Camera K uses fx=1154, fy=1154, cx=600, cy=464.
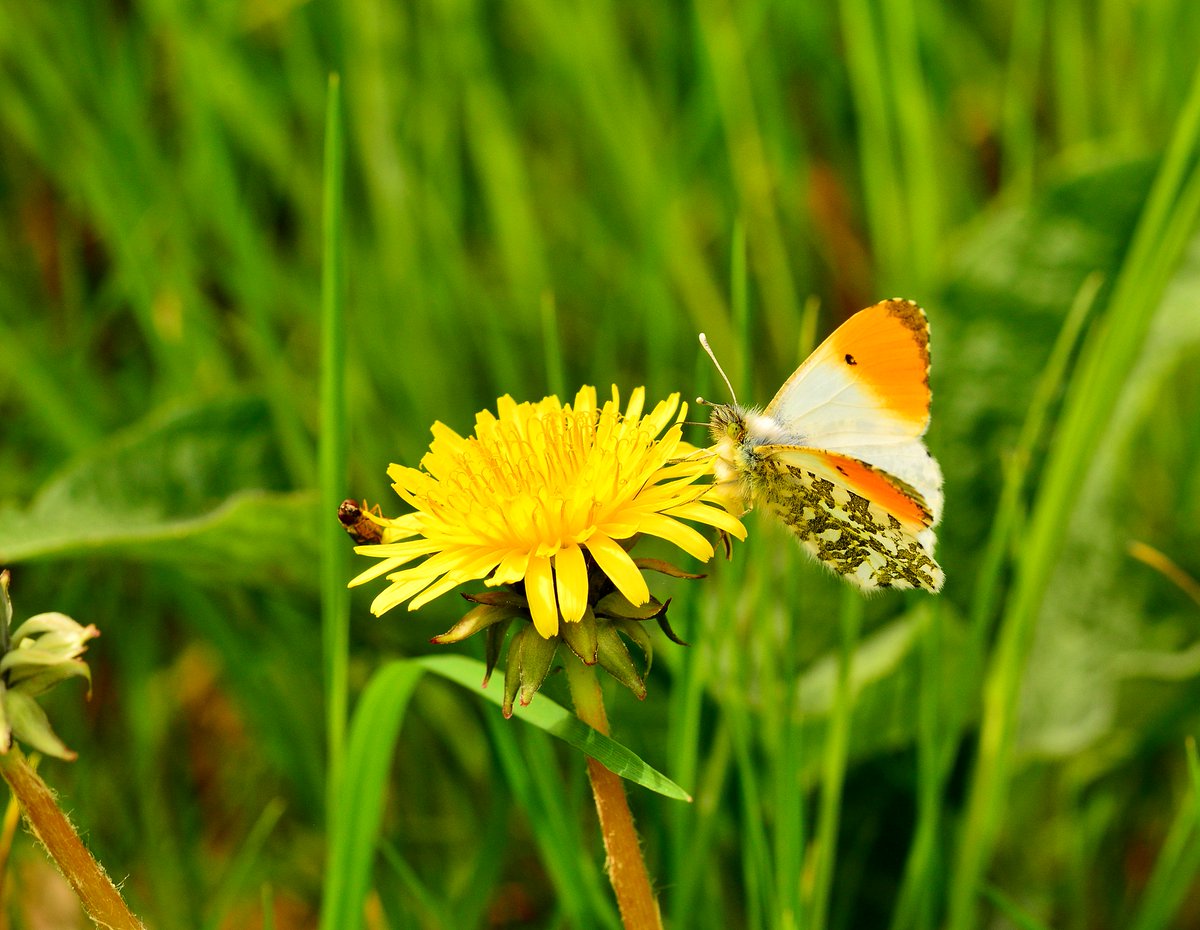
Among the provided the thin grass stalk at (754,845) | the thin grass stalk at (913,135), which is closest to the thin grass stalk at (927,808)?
the thin grass stalk at (754,845)

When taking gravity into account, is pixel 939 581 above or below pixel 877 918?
above

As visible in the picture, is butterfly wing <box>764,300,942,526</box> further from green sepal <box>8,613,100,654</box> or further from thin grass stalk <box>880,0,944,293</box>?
thin grass stalk <box>880,0,944,293</box>

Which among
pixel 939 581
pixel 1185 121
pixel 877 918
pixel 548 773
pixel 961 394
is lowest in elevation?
pixel 877 918

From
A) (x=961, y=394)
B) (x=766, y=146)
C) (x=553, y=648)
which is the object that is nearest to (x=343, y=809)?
(x=553, y=648)

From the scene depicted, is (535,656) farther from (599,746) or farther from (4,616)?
(4,616)

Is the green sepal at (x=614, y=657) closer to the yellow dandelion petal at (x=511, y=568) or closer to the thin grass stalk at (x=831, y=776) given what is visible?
the yellow dandelion petal at (x=511, y=568)

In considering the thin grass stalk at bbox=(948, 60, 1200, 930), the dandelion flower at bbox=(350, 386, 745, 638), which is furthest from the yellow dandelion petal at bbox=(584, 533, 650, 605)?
the thin grass stalk at bbox=(948, 60, 1200, 930)

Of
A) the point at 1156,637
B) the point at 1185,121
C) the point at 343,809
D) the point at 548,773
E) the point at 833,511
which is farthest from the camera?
the point at 1156,637

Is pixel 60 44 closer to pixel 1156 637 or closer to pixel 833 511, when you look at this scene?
pixel 833 511
